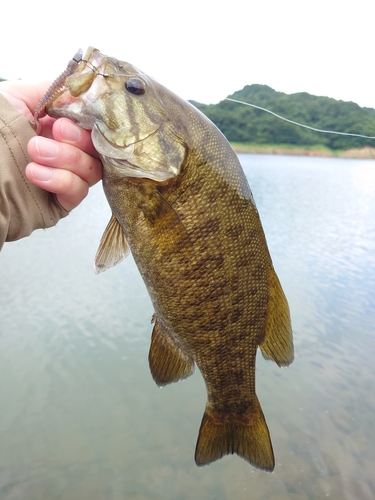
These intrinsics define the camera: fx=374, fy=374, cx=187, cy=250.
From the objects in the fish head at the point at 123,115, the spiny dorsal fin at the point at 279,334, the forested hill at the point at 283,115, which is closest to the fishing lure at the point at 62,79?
the fish head at the point at 123,115

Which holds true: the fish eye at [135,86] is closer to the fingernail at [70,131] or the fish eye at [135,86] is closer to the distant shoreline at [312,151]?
the fingernail at [70,131]

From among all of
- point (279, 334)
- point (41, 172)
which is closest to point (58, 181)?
point (41, 172)

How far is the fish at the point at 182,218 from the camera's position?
1631 mm

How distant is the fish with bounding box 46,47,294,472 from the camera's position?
1.63m

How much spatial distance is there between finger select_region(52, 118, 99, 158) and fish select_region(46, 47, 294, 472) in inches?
1.4

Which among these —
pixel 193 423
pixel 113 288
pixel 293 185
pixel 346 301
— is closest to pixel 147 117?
pixel 193 423

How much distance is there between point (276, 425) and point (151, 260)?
410 cm

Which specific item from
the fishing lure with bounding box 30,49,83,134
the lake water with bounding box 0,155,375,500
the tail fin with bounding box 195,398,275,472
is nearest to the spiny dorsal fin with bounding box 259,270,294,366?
the tail fin with bounding box 195,398,275,472

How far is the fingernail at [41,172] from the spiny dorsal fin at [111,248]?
37 cm

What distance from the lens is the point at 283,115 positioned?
3055 centimetres

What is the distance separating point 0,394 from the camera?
488 centimetres

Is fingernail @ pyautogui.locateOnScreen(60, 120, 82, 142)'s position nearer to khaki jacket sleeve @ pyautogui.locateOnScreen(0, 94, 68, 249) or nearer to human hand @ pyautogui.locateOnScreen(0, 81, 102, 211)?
human hand @ pyautogui.locateOnScreen(0, 81, 102, 211)

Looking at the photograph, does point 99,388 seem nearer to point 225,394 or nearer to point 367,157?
point 225,394

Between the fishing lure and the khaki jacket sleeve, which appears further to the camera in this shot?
the khaki jacket sleeve
